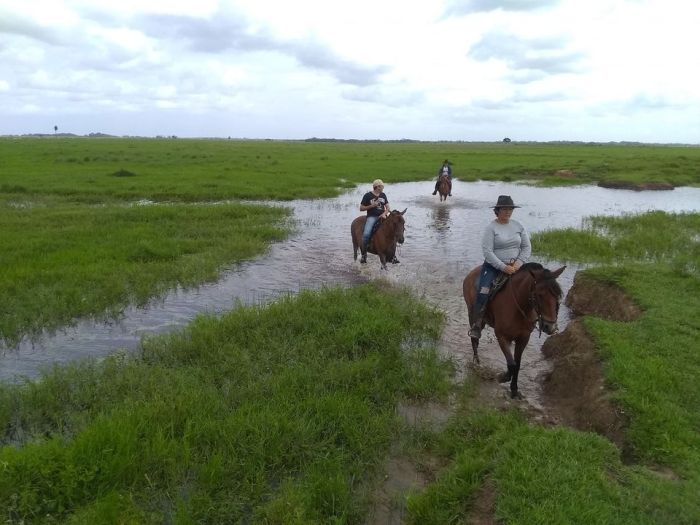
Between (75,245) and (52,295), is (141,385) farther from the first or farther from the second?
(75,245)

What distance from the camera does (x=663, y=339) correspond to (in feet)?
24.2

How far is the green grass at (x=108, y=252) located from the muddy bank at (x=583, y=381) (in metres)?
8.00

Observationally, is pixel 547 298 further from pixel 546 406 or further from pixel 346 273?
pixel 346 273

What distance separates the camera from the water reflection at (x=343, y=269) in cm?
809

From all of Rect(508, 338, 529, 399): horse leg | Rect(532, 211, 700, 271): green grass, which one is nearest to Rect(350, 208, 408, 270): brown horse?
Rect(508, 338, 529, 399): horse leg

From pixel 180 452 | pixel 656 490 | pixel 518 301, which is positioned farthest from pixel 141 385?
pixel 656 490

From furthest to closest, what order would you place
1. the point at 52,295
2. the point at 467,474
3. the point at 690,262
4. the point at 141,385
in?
the point at 690,262, the point at 52,295, the point at 141,385, the point at 467,474

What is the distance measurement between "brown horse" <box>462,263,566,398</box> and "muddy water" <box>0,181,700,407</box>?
75 cm

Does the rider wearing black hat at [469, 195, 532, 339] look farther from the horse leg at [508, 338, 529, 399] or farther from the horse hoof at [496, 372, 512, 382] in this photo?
the horse hoof at [496, 372, 512, 382]

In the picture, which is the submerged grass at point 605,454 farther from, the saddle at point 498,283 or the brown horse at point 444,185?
the brown horse at point 444,185

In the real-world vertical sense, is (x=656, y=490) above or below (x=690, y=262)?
below

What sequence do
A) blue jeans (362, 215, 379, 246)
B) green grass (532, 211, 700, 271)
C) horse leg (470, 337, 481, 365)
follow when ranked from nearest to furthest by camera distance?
horse leg (470, 337, 481, 365)
blue jeans (362, 215, 379, 246)
green grass (532, 211, 700, 271)

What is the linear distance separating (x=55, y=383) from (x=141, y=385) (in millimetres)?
1143

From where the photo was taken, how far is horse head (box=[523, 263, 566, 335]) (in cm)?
605
